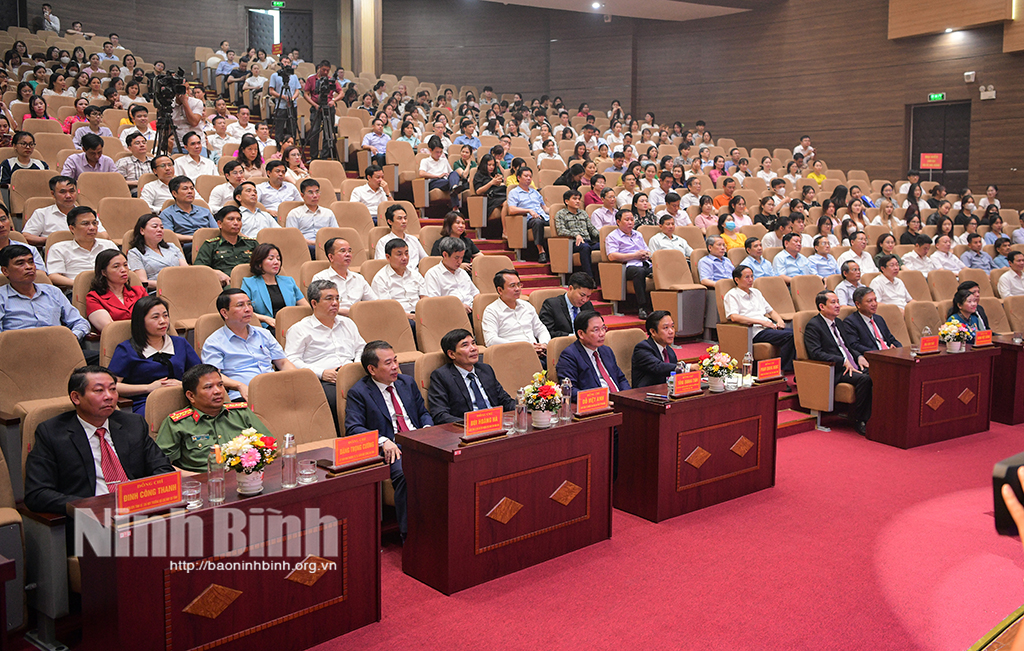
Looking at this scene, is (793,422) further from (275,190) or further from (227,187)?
(227,187)

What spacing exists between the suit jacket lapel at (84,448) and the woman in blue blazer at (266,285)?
160 cm

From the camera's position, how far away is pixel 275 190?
571 cm

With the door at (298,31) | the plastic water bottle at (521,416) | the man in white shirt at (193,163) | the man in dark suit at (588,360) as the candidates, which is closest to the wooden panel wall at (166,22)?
the door at (298,31)

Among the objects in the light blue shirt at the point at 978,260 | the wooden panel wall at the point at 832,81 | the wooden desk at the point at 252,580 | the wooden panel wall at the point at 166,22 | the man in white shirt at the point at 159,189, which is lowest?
the wooden desk at the point at 252,580

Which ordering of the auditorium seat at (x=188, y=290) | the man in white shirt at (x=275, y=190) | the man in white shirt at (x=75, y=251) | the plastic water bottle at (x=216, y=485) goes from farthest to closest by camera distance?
the man in white shirt at (x=275, y=190) → the man in white shirt at (x=75, y=251) → the auditorium seat at (x=188, y=290) → the plastic water bottle at (x=216, y=485)

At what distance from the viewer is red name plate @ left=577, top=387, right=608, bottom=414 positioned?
3.00m

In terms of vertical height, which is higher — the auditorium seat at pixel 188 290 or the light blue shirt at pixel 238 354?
the auditorium seat at pixel 188 290

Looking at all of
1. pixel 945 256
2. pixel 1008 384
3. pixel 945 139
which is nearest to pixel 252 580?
pixel 1008 384

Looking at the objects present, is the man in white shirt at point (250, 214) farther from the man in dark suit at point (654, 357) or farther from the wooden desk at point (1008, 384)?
the wooden desk at point (1008, 384)

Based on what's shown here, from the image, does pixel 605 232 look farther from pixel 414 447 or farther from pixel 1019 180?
pixel 1019 180

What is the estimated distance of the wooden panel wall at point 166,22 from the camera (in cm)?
1185

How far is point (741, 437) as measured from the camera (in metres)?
3.54

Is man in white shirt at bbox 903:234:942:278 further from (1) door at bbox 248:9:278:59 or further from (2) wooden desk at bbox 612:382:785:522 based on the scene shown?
(1) door at bbox 248:9:278:59

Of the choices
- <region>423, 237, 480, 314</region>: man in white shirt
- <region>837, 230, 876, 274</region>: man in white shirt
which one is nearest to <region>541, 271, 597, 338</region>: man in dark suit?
<region>423, 237, 480, 314</region>: man in white shirt
